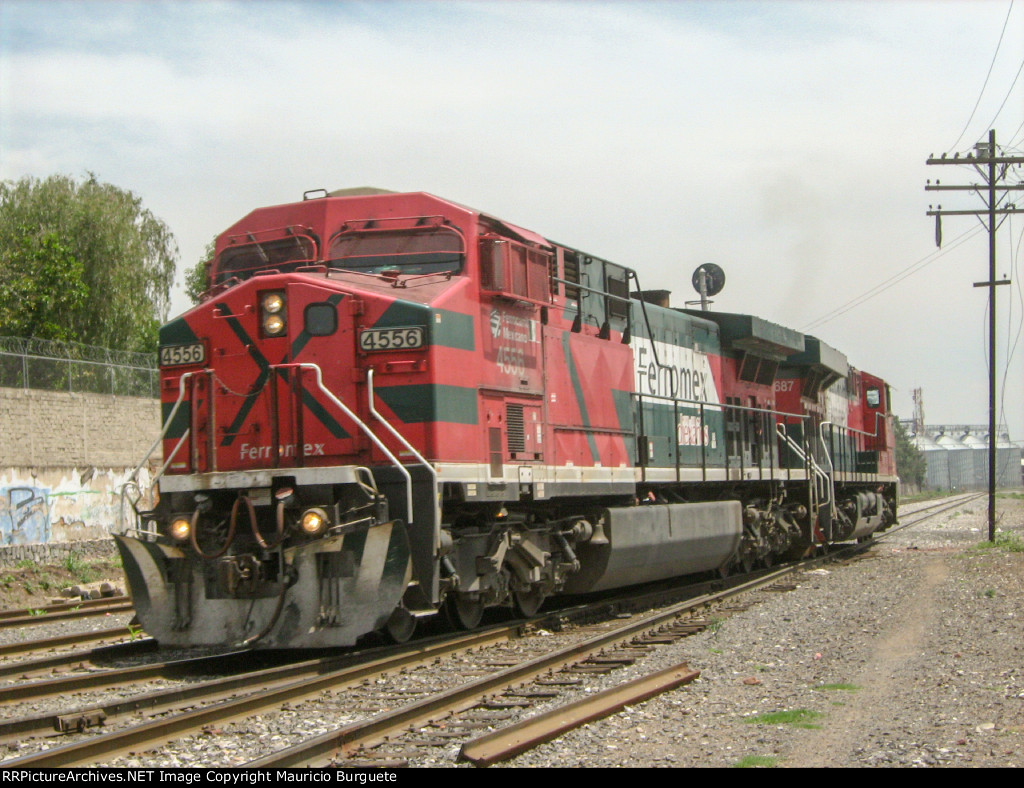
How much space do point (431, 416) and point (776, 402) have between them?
12.0 metres

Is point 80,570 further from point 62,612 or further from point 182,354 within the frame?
point 182,354

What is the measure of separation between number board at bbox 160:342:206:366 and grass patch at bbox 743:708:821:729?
4.97m

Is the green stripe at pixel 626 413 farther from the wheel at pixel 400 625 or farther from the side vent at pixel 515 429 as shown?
the wheel at pixel 400 625

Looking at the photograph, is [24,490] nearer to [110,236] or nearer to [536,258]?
[536,258]

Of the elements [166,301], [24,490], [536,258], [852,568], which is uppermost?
[166,301]

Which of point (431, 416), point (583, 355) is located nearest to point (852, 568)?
point (583, 355)

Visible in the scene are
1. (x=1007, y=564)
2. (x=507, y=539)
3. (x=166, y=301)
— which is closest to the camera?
(x=507, y=539)

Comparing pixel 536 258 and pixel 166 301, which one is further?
pixel 166 301

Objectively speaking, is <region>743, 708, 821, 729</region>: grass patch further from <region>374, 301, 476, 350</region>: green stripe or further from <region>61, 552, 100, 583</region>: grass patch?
<region>61, 552, 100, 583</region>: grass patch

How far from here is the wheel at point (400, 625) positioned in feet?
29.0

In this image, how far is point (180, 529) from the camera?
806 centimetres

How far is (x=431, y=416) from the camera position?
822 centimetres

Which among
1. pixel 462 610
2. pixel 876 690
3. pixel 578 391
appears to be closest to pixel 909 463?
pixel 578 391
